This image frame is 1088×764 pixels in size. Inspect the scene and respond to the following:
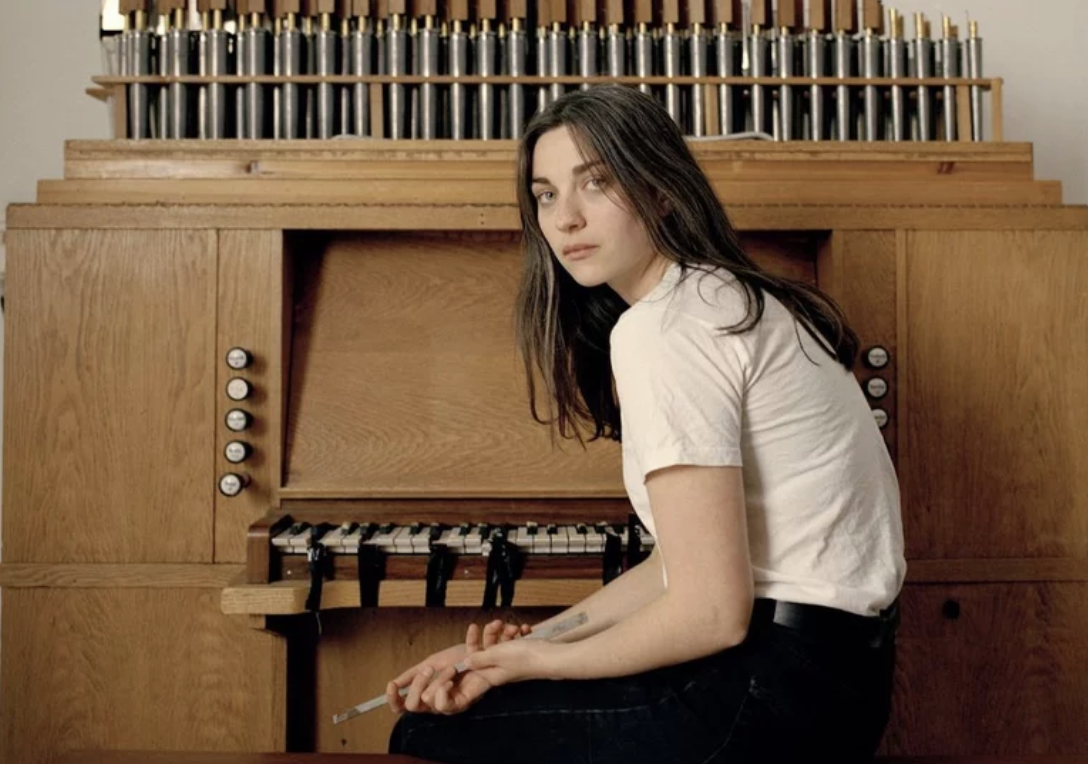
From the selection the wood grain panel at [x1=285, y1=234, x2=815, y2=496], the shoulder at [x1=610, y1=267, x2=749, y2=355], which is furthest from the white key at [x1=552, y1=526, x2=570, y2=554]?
the shoulder at [x1=610, y1=267, x2=749, y2=355]

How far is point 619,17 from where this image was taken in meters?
2.91

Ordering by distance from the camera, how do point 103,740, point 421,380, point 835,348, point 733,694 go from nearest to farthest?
point 733,694 < point 835,348 < point 103,740 < point 421,380

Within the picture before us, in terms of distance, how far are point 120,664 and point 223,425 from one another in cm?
63

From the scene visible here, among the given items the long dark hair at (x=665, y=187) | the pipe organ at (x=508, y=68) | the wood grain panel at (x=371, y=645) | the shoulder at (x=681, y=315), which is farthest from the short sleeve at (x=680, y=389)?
the pipe organ at (x=508, y=68)

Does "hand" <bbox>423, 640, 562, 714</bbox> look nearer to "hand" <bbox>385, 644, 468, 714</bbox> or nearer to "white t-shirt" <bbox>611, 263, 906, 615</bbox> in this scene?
"hand" <bbox>385, 644, 468, 714</bbox>

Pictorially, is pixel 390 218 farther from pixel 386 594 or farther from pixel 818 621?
pixel 818 621

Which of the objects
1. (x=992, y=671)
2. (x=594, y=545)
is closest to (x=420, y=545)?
(x=594, y=545)

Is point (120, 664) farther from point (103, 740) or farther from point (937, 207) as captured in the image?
point (937, 207)

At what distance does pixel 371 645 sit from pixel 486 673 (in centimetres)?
125

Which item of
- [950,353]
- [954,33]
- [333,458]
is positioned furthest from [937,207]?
[333,458]

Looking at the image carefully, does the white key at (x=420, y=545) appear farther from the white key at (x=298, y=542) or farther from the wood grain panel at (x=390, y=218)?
the wood grain panel at (x=390, y=218)

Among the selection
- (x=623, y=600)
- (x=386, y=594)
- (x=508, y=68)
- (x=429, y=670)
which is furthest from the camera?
(x=508, y=68)

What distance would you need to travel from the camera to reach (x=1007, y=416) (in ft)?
8.71

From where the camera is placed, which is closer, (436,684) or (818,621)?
(818,621)
